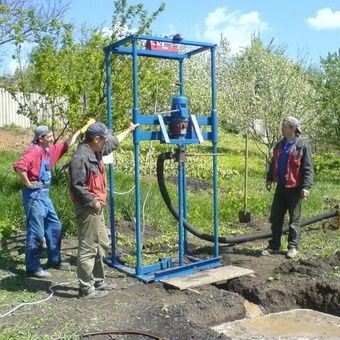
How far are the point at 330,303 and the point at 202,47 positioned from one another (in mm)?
3240

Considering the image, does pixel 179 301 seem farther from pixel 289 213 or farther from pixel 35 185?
pixel 289 213

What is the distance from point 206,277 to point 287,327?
1.07 meters

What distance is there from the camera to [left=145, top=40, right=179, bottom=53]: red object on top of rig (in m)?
6.72

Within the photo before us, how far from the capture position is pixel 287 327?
598cm

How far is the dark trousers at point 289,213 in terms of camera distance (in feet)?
25.6

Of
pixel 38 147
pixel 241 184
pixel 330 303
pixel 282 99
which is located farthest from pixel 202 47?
pixel 282 99

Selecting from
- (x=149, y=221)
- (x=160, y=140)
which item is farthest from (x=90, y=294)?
(x=149, y=221)

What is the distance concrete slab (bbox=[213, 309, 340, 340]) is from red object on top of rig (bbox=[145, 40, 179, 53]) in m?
3.08

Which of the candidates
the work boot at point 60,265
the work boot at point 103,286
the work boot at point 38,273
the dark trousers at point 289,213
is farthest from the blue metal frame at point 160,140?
the dark trousers at point 289,213

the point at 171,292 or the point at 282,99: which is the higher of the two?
the point at 282,99

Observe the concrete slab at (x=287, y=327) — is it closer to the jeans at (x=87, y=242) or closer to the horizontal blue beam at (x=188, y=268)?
the horizontal blue beam at (x=188, y=268)

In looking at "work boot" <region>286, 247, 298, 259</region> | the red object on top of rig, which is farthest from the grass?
the red object on top of rig

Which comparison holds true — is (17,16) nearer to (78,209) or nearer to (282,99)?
(78,209)

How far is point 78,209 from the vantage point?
5902 millimetres
